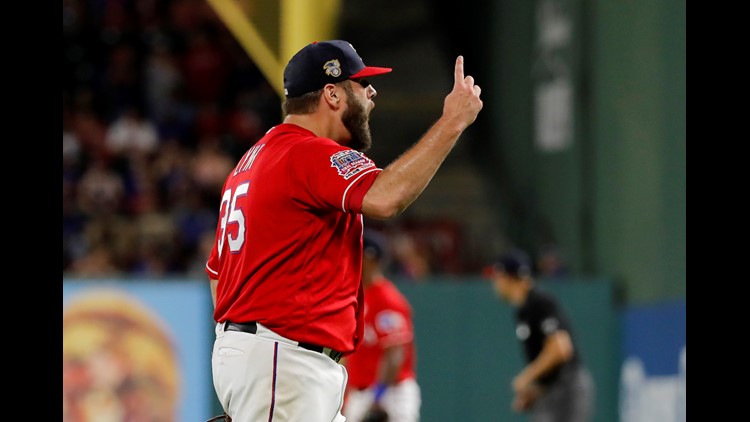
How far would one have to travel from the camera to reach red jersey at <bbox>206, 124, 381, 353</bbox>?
14.8 feet

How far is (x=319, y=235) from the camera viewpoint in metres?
4.61

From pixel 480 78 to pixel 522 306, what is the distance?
310 inches

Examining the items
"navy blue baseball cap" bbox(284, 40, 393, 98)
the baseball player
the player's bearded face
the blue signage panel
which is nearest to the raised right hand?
the baseball player

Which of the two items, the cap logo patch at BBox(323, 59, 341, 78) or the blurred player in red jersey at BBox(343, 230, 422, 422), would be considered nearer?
the cap logo patch at BBox(323, 59, 341, 78)

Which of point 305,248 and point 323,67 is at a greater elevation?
point 323,67

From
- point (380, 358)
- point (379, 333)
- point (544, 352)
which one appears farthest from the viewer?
point (544, 352)

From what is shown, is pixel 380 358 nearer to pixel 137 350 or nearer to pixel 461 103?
pixel 137 350

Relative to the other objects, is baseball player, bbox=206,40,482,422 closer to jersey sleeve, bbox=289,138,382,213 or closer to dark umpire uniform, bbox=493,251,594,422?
jersey sleeve, bbox=289,138,382,213

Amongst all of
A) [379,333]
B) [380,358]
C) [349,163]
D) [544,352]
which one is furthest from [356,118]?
[544,352]

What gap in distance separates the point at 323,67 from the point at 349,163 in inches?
18.8

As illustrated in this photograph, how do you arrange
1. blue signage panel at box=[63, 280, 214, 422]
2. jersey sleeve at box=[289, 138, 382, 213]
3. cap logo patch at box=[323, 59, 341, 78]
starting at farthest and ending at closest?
blue signage panel at box=[63, 280, 214, 422]
cap logo patch at box=[323, 59, 341, 78]
jersey sleeve at box=[289, 138, 382, 213]

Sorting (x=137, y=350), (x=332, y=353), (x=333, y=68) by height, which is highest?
(x=333, y=68)

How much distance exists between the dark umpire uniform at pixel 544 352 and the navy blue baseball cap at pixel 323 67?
567cm

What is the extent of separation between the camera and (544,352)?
398 inches
